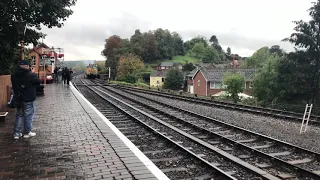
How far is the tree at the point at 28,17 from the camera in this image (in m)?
11.1

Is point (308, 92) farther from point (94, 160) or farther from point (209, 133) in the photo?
point (94, 160)

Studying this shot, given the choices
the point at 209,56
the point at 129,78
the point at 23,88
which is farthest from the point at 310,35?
the point at 209,56

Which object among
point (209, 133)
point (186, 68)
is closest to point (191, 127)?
point (209, 133)

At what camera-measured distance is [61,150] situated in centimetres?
583

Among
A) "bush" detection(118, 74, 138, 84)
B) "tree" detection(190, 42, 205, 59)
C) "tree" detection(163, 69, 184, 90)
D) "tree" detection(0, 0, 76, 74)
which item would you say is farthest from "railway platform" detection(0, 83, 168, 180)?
"tree" detection(190, 42, 205, 59)

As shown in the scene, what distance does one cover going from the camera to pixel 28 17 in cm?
1276

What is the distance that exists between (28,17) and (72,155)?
373 inches

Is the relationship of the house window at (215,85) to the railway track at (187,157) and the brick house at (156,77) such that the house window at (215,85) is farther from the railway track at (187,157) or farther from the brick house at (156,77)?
the railway track at (187,157)

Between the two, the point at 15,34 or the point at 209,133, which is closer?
the point at 209,133

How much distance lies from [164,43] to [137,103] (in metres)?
115

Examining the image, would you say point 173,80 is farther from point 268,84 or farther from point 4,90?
point 4,90

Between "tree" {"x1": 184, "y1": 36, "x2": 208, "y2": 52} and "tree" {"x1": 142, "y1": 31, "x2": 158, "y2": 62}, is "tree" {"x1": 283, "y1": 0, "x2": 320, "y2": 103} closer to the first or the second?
"tree" {"x1": 142, "y1": 31, "x2": 158, "y2": 62}

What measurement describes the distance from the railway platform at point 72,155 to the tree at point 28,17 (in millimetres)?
4780

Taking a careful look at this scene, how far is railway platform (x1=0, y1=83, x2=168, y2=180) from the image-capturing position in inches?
180
